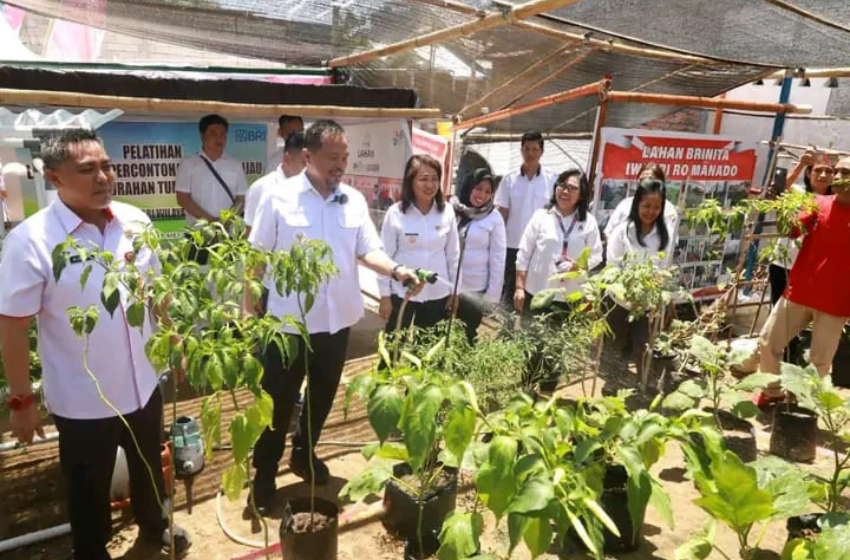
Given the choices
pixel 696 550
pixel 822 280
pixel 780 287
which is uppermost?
pixel 822 280

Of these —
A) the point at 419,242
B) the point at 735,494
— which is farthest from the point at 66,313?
the point at 735,494

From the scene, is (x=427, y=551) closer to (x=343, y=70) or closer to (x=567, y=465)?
(x=567, y=465)

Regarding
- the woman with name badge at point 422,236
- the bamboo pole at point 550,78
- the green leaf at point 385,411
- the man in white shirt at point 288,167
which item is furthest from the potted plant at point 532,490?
the bamboo pole at point 550,78

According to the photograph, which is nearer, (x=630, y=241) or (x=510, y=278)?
(x=630, y=241)

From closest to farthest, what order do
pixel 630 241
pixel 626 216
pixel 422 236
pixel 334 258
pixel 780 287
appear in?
pixel 334 258 < pixel 422 236 < pixel 630 241 < pixel 626 216 < pixel 780 287

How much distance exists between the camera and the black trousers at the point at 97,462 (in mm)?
2137

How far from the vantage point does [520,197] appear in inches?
198

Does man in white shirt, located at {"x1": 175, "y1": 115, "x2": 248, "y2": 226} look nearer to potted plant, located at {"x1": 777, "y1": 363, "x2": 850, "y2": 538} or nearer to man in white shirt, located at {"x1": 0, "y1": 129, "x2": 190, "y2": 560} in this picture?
man in white shirt, located at {"x1": 0, "y1": 129, "x2": 190, "y2": 560}

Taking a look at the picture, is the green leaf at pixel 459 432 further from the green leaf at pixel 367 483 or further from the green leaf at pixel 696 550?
the green leaf at pixel 696 550

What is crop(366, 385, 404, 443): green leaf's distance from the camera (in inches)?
63.4

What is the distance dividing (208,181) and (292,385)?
2.28 meters

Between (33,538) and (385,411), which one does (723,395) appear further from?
(33,538)

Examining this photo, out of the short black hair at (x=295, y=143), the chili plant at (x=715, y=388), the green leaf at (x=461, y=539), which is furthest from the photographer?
the short black hair at (x=295, y=143)

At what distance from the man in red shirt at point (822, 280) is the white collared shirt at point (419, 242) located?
2.13 metres
